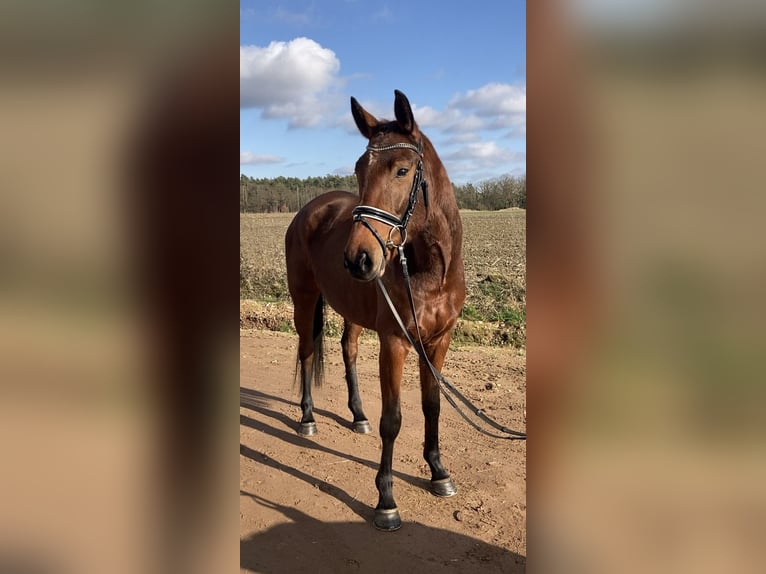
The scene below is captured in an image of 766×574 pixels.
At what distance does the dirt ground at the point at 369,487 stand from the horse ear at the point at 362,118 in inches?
99.6

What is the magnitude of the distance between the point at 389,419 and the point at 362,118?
2.00m

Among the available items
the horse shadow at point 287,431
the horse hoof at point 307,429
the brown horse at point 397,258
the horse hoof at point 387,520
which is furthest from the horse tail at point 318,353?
the horse hoof at point 387,520

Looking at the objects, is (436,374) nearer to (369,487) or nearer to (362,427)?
(369,487)

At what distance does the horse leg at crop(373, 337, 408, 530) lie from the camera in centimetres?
331

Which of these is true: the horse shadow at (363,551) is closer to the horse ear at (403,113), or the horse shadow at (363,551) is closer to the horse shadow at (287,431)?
the horse shadow at (287,431)

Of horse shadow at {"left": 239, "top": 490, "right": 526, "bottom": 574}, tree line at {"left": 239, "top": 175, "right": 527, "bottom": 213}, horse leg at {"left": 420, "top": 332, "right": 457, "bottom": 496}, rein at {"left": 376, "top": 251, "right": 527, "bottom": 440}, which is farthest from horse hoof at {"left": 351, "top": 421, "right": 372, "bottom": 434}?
tree line at {"left": 239, "top": 175, "right": 527, "bottom": 213}

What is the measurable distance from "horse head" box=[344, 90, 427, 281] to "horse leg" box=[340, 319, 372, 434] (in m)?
2.32

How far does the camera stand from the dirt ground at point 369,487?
9.80 ft

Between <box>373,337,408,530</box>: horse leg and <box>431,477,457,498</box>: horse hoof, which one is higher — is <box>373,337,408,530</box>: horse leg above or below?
above

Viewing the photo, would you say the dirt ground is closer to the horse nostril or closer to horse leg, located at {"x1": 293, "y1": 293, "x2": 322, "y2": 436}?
horse leg, located at {"x1": 293, "y1": 293, "x2": 322, "y2": 436}
